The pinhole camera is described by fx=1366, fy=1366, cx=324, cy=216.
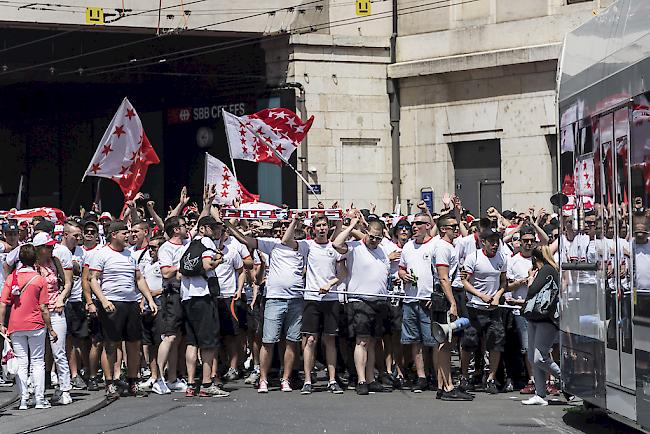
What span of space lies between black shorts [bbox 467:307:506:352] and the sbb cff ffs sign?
17.7m

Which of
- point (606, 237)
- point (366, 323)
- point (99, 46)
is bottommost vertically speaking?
point (366, 323)

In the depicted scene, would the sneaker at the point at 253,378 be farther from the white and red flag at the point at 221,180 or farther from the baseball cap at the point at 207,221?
the white and red flag at the point at 221,180

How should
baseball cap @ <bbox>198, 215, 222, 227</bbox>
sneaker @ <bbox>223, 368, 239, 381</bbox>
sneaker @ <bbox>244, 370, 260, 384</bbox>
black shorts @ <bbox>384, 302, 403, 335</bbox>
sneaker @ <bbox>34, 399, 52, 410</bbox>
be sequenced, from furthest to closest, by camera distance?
sneaker @ <bbox>223, 368, 239, 381</bbox>, sneaker @ <bbox>244, 370, 260, 384</bbox>, black shorts @ <bbox>384, 302, 403, 335</bbox>, baseball cap @ <bbox>198, 215, 222, 227</bbox>, sneaker @ <bbox>34, 399, 52, 410</bbox>

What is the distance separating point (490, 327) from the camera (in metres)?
14.9

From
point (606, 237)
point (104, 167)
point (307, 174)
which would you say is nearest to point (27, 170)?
point (307, 174)

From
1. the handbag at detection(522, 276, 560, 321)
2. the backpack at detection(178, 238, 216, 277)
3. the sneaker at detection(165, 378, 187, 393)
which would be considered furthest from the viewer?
the sneaker at detection(165, 378, 187, 393)

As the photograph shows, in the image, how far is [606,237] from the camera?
10062 mm

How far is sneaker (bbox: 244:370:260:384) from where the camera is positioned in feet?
52.8

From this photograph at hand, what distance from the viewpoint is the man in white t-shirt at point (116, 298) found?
14484mm

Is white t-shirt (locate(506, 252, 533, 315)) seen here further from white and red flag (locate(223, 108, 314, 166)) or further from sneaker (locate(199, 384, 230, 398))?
white and red flag (locate(223, 108, 314, 166))

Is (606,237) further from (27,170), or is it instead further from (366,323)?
(27,170)

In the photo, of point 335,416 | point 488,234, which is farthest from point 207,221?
point 335,416

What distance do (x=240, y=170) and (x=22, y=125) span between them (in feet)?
39.6

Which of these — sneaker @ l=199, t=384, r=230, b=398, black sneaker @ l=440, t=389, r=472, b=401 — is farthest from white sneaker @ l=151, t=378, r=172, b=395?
black sneaker @ l=440, t=389, r=472, b=401
